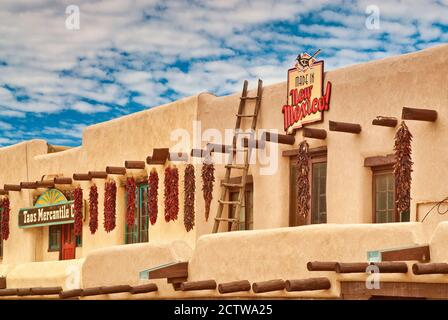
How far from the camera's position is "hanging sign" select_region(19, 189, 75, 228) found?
27.0m

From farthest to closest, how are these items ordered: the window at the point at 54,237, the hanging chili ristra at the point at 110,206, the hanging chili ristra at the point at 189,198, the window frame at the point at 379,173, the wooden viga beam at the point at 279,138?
the window at the point at 54,237, the hanging chili ristra at the point at 110,206, the hanging chili ristra at the point at 189,198, the wooden viga beam at the point at 279,138, the window frame at the point at 379,173

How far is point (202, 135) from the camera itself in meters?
21.8

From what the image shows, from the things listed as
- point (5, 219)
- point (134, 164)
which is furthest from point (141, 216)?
point (5, 219)

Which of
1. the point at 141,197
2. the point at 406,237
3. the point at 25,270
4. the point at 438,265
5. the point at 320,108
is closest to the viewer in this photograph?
the point at 438,265

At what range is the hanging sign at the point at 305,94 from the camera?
18.9 m

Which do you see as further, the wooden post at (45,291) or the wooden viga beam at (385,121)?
the wooden post at (45,291)

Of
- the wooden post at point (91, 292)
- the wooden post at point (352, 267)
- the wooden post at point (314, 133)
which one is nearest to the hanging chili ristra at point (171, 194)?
the wooden post at point (91, 292)

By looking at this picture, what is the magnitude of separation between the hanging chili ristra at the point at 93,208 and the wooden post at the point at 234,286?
8871 millimetres

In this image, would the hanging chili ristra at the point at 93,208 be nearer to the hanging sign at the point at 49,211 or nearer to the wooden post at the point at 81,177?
the wooden post at the point at 81,177

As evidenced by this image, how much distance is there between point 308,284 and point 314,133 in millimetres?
3730
